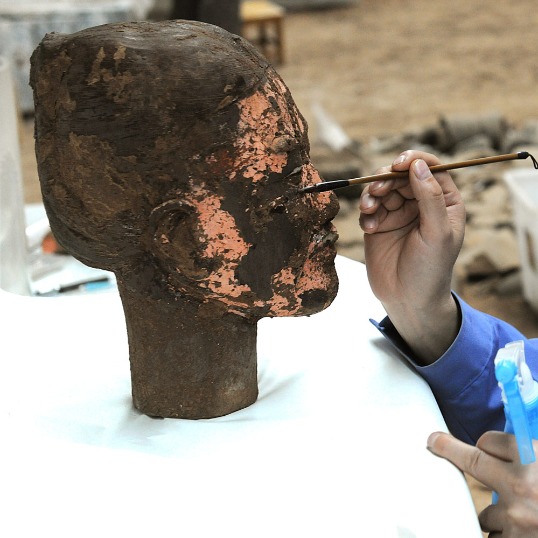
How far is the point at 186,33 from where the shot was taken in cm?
130

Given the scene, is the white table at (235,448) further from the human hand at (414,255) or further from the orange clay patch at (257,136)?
the orange clay patch at (257,136)

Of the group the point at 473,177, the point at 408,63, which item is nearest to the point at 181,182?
the point at 473,177

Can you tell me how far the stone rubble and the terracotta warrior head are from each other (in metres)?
2.67

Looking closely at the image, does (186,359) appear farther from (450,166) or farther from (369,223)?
(450,166)

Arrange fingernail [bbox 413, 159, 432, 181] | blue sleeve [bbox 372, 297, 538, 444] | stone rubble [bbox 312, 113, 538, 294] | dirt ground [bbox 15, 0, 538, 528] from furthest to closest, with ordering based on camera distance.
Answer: dirt ground [bbox 15, 0, 538, 528] < stone rubble [bbox 312, 113, 538, 294] < blue sleeve [bbox 372, 297, 538, 444] < fingernail [bbox 413, 159, 432, 181]

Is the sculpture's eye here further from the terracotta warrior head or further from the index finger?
the index finger

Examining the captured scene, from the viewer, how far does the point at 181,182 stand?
1296 mm

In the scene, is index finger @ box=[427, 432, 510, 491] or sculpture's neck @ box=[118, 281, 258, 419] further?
sculpture's neck @ box=[118, 281, 258, 419]

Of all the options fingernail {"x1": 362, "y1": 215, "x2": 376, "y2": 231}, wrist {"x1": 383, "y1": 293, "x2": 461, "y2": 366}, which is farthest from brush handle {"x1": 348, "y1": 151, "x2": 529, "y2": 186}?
wrist {"x1": 383, "y1": 293, "x2": 461, "y2": 366}

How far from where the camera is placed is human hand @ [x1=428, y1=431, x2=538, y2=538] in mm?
1235

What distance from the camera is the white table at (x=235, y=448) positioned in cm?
121

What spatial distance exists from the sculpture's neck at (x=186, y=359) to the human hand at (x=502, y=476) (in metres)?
0.35

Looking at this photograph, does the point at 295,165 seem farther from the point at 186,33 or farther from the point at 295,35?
the point at 295,35

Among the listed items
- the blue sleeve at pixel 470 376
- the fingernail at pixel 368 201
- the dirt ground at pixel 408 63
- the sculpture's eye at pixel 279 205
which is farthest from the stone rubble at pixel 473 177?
the sculpture's eye at pixel 279 205
